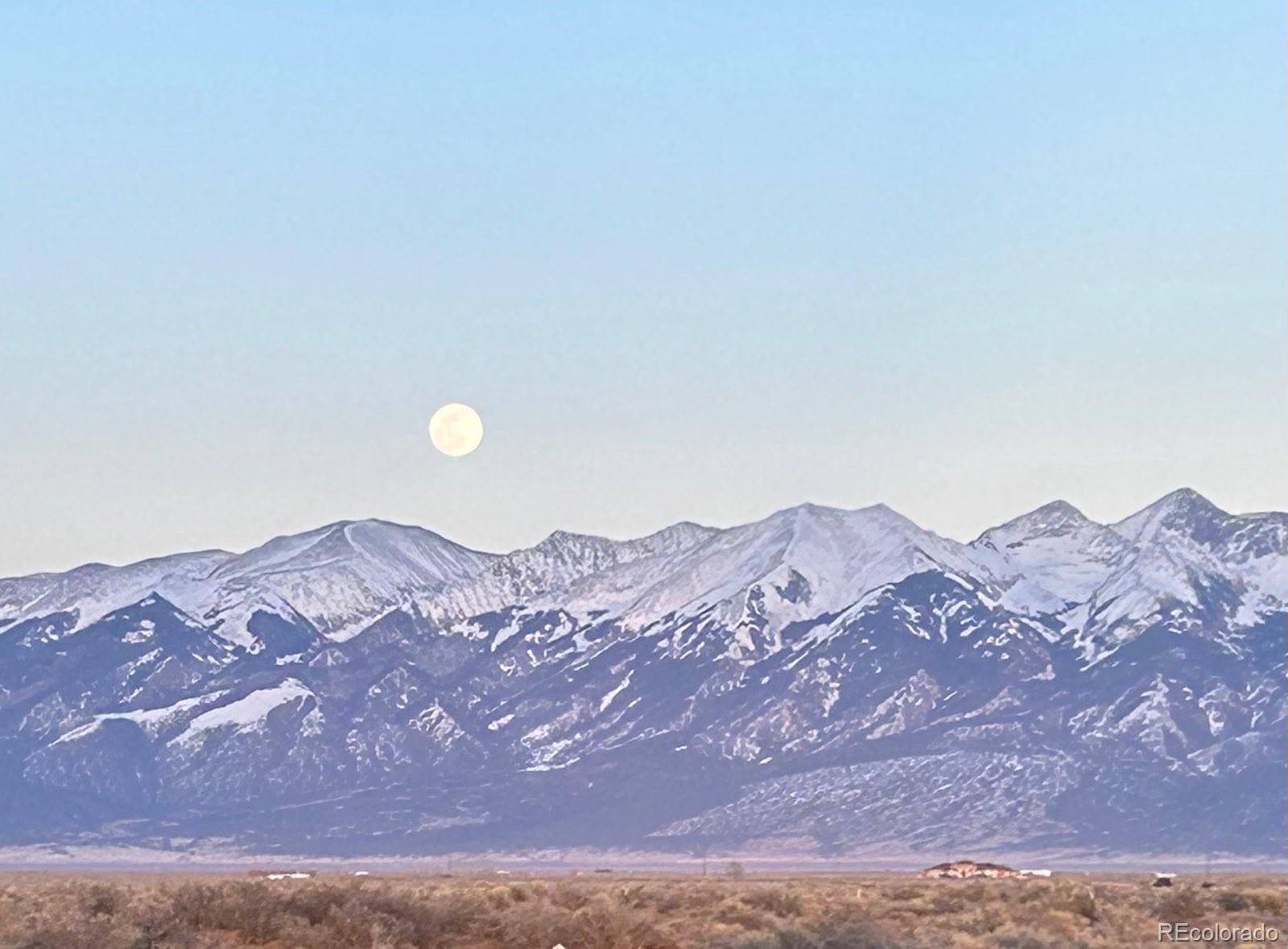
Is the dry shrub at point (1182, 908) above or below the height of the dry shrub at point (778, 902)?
below

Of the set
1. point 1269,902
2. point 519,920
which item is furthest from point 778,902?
point 1269,902

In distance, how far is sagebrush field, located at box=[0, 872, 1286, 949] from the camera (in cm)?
3200

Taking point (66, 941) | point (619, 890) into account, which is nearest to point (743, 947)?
point (66, 941)

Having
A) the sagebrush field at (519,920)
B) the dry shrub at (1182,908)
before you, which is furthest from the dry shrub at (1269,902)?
the dry shrub at (1182,908)

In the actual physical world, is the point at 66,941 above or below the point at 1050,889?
above

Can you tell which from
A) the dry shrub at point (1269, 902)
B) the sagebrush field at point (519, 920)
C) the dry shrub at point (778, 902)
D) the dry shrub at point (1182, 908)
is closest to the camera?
the sagebrush field at point (519, 920)

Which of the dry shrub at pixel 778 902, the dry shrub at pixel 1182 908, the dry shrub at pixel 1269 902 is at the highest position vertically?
the dry shrub at pixel 778 902

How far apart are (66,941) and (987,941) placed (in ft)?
49.5

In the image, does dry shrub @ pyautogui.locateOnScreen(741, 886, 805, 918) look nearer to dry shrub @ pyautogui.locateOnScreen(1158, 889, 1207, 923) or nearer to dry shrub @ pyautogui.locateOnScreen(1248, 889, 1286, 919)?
dry shrub @ pyautogui.locateOnScreen(1158, 889, 1207, 923)

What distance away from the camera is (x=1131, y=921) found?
42750 mm

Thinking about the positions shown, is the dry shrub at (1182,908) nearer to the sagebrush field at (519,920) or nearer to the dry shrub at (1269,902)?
the sagebrush field at (519,920)

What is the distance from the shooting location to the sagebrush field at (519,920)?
3200cm

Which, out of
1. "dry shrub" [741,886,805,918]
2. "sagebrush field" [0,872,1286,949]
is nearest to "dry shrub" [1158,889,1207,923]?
"sagebrush field" [0,872,1286,949]

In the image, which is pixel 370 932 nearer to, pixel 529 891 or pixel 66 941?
pixel 66 941
